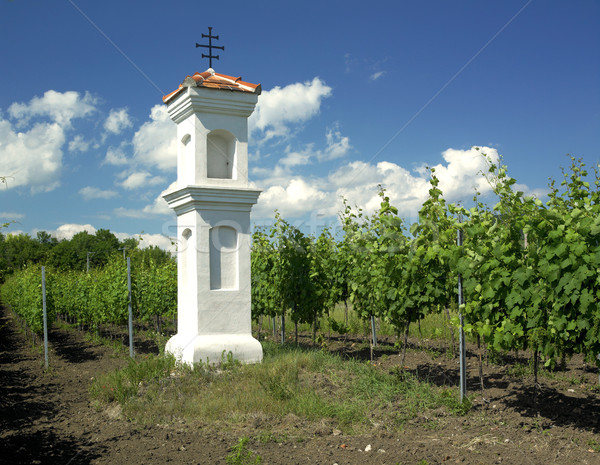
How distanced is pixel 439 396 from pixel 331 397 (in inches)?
53.4

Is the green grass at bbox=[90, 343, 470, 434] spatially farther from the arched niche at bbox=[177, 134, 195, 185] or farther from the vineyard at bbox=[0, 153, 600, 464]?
the arched niche at bbox=[177, 134, 195, 185]

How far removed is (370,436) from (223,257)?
411cm

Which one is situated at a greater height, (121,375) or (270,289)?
(270,289)

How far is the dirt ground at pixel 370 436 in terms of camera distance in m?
4.96

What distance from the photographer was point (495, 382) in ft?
25.2

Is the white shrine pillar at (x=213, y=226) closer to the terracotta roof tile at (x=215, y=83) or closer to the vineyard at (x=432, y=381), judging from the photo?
the terracotta roof tile at (x=215, y=83)

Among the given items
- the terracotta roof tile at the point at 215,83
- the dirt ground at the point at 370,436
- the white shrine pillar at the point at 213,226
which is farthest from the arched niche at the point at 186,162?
the dirt ground at the point at 370,436

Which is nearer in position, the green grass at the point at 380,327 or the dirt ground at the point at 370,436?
the dirt ground at the point at 370,436

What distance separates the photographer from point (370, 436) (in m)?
5.56

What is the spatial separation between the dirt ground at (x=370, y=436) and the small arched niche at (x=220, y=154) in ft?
13.7

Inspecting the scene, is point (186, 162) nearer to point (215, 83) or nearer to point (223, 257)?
point (215, 83)

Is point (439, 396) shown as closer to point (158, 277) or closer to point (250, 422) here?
point (250, 422)

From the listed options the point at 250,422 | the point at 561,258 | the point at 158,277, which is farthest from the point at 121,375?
the point at 158,277

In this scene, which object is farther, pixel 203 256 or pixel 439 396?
pixel 203 256
